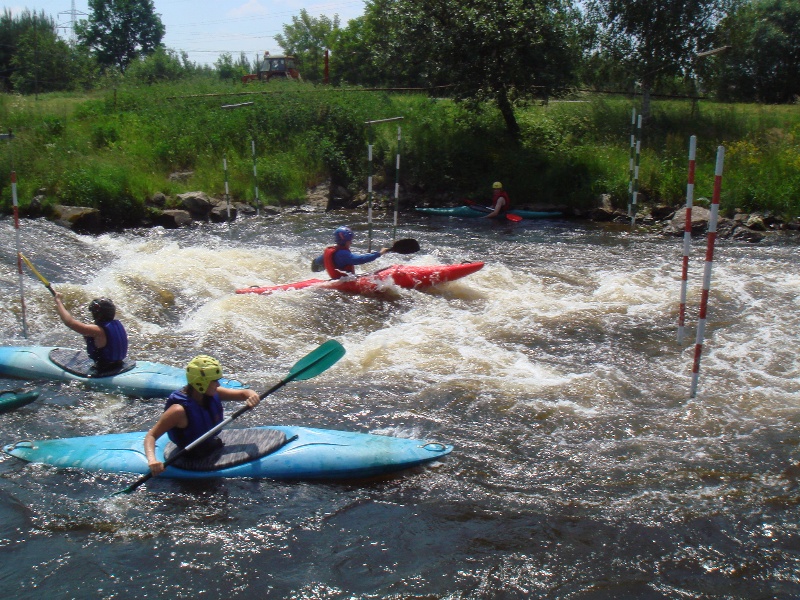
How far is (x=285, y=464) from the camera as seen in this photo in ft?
14.6

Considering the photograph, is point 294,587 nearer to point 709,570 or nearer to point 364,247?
point 709,570

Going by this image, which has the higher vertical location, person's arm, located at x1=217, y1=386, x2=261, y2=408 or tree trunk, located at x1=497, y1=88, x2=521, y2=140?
tree trunk, located at x1=497, y1=88, x2=521, y2=140

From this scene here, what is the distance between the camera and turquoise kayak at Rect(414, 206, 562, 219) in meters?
14.4

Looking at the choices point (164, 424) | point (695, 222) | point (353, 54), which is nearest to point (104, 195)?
point (164, 424)

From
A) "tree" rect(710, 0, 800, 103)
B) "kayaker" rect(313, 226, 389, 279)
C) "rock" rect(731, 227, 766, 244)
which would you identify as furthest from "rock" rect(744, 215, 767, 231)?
"tree" rect(710, 0, 800, 103)

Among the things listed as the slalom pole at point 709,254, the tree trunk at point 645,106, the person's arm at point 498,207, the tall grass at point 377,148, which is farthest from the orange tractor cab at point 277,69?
the slalom pole at point 709,254

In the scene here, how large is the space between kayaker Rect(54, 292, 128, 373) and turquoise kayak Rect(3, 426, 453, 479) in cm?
111

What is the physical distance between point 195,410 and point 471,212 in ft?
36.0

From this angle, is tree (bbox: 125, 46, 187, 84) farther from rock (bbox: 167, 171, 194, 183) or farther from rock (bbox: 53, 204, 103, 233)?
rock (bbox: 53, 204, 103, 233)

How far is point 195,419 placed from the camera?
430 cm

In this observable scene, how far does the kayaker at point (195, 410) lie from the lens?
418cm

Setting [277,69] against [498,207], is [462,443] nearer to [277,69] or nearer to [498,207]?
[498,207]

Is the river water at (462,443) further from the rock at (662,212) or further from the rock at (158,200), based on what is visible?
the rock at (158,200)

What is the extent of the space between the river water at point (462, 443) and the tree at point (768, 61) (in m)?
13.1
